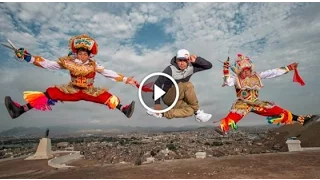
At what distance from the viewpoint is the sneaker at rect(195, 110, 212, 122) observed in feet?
24.5

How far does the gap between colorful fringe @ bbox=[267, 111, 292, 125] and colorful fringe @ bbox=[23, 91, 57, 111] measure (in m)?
6.98

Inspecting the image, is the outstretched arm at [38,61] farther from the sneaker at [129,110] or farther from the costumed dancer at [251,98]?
the costumed dancer at [251,98]

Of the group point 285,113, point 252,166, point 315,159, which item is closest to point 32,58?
point 285,113

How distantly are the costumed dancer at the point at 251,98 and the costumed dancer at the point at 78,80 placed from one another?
3.32 meters

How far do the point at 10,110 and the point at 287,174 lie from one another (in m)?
9.15

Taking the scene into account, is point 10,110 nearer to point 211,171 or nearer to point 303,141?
point 211,171

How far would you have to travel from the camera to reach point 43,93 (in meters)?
7.50

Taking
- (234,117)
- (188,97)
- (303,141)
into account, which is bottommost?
(303,141)

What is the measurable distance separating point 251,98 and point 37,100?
6.46 m

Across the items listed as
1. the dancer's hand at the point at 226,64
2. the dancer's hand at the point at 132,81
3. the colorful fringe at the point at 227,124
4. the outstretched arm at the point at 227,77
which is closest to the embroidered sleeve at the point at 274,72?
the outstretched arm at the point at 227,77

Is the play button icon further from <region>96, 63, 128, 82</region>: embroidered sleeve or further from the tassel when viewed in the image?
the tassel

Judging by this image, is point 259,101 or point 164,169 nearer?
point 259,101

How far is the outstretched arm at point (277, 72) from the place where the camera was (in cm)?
902

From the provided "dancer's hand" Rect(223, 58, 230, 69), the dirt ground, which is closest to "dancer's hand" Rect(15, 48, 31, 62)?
the dirt ground
